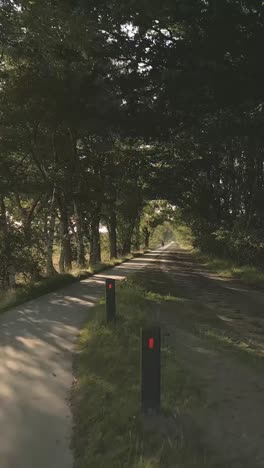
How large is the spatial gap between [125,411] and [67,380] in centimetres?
174

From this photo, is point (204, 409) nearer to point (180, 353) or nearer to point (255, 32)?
point (180, 353)

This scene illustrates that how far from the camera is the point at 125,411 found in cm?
537

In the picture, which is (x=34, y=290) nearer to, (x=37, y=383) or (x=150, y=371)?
(x=37, y=383)

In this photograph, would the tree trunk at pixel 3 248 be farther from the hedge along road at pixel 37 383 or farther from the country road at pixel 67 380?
the hedge along road at pixel 37 383

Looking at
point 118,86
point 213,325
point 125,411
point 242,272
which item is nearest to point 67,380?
point 125,411

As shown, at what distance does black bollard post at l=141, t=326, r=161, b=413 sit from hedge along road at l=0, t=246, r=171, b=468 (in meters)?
0.88

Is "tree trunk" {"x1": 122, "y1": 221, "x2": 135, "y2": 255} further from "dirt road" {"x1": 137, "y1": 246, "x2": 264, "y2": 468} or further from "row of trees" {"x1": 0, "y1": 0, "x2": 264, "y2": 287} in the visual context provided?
"dirt road" {"x1": 137, "y1": 246, "x2": 264, "y2": 468}

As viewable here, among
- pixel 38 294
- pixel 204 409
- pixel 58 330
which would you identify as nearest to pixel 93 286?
pixel 38 294

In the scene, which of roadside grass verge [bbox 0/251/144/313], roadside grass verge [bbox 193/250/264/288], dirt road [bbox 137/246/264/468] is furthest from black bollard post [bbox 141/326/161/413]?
roadside grass verge [bbox 193/250/264/288]

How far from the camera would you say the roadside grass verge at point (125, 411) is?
4.32 m

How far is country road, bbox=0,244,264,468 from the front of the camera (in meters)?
4.72

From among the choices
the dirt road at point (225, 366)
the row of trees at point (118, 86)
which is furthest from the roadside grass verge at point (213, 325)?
the row of trees at point (118, 86)

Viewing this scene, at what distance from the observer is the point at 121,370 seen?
7043 millimetres

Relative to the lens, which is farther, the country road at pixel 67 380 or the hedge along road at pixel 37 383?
the country road at pixel 67 380
